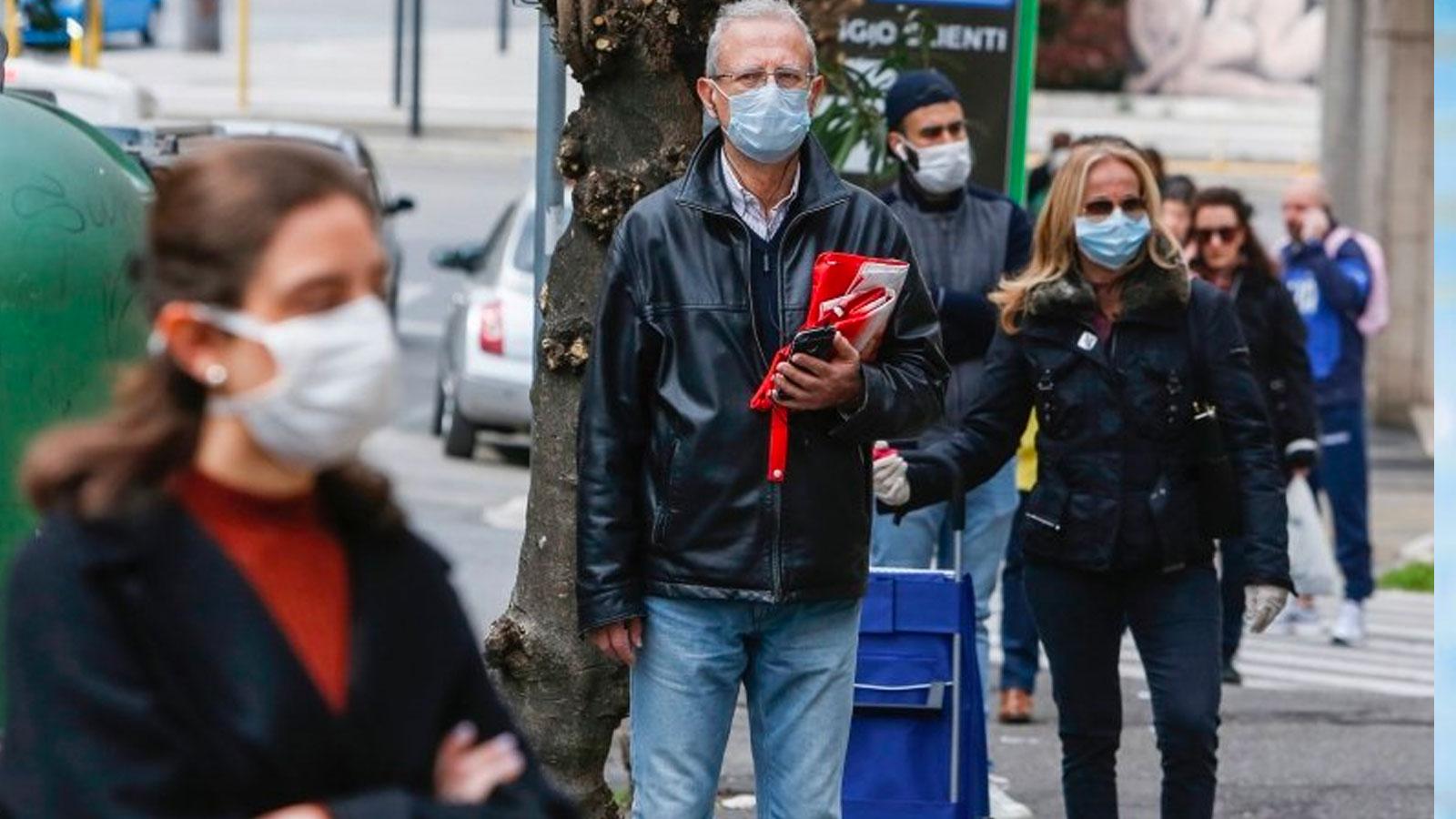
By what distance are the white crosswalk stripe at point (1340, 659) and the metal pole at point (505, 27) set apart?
28.8 meters

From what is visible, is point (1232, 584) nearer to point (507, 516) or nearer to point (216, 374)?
point (507, 516)

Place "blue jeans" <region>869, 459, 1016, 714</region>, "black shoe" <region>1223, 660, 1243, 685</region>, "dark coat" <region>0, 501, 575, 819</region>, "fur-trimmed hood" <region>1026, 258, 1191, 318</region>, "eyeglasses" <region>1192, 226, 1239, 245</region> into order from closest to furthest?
"dark coat" <region>0, 501, 575, 819</region>, "fur-trimmed hood" <region>1026, 258, 1191, 318</region>, "blue jeans" <region>869, 459, 1016, 714</region>, "eyeglasses" <region>1192, 226, 1239, 245</region>, "black shoe" <region>1223, 660, 1243, 685</region>

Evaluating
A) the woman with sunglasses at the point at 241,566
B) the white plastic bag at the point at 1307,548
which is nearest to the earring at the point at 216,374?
the woman with sunglasses at the point at 241,566

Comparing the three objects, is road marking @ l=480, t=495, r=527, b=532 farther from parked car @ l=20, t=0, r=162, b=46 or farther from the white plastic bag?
parked car @ l=20, t=0, r=162, b=46

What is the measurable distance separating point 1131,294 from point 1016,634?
3.15 metres

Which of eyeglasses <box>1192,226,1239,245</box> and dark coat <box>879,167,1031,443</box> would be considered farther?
eyeglasses <box>1192,226,1239,245</box>

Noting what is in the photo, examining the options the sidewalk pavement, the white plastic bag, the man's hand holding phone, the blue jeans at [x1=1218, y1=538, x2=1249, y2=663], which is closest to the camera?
the man's hand holding phone

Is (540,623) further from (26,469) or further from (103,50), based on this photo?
(103,50)

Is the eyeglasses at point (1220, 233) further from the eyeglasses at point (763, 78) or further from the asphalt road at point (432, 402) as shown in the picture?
the eyeglasses at point (763, 78)

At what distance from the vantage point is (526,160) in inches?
1061

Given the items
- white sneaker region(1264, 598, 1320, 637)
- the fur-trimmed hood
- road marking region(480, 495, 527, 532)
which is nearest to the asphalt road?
road marking region(480, 495, 527, 532)

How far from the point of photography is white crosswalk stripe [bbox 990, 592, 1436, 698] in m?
10.9

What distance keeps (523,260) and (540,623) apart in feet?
34.4

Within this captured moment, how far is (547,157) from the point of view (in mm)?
7391
